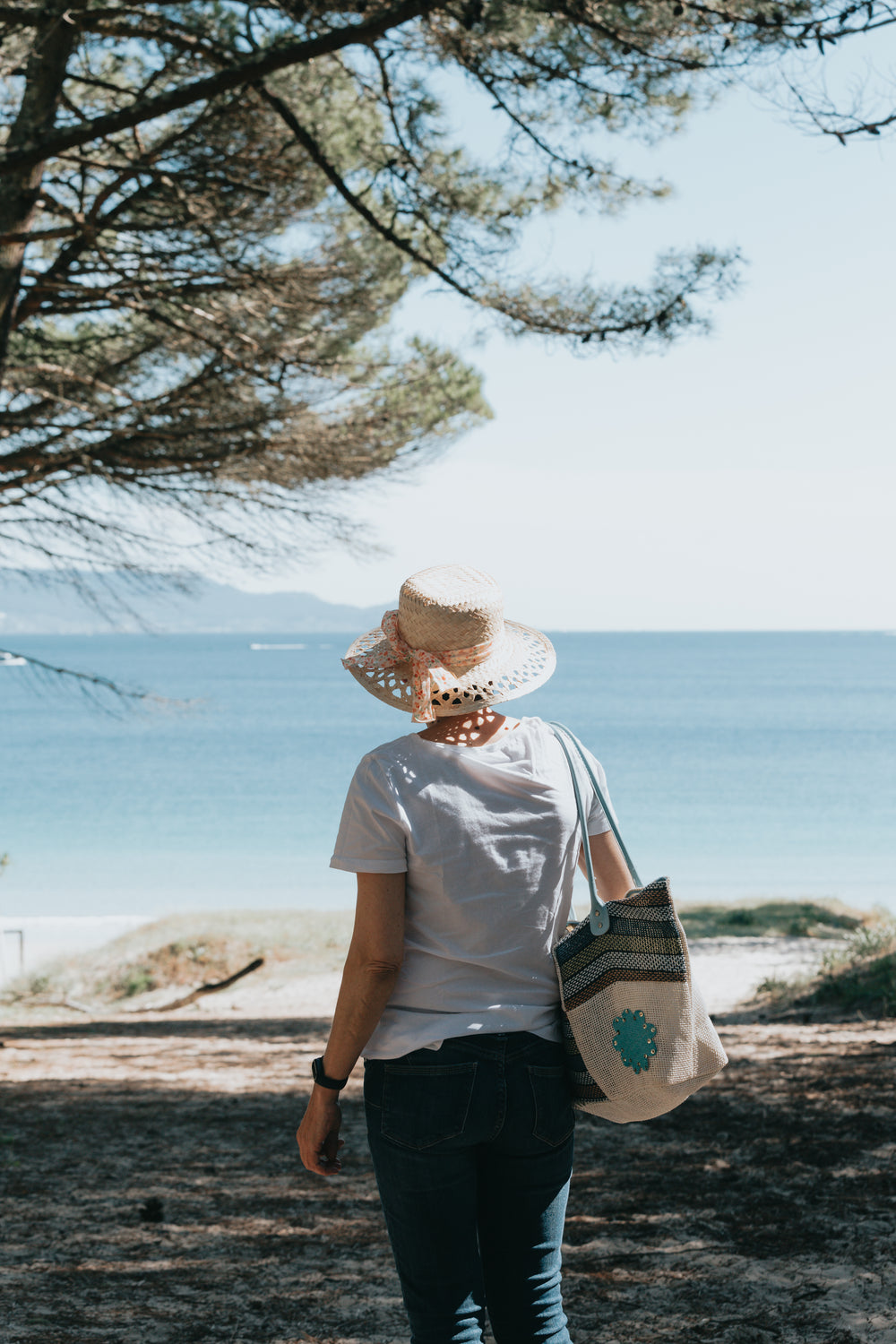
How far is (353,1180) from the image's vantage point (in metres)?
3.77

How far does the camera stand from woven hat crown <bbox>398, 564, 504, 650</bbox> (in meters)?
1.67

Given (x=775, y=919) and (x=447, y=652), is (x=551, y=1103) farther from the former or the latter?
(x=775, y=919)

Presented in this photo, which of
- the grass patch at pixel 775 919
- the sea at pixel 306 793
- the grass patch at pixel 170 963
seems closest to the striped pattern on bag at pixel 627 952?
the sea at pixel 306 793

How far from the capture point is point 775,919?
13.1 metres

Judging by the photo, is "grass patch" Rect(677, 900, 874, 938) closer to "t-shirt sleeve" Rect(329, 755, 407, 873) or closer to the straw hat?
the straw hat

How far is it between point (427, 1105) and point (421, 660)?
0.65 meters

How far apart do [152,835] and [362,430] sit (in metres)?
25.3

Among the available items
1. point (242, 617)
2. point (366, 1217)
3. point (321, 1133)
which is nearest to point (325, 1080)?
point (321, 1133)

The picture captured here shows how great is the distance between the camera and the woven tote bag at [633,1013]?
159 centimetres

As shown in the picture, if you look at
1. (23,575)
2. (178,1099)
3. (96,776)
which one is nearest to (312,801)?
(96,776)

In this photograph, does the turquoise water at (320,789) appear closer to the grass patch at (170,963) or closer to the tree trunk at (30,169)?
the grass patch at (170,963)

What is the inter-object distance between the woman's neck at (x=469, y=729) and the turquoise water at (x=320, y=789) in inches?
241

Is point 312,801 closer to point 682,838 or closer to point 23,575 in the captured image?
point 682,838

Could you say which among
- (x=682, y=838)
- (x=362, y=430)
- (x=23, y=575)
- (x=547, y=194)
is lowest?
(x=682, y=838)
